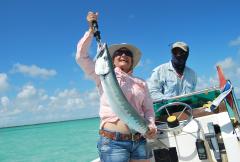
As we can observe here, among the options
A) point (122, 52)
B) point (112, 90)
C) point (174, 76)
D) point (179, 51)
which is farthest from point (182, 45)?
point (112, 90)

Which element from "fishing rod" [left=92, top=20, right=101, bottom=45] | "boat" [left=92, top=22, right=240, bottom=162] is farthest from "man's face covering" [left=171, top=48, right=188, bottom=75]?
"fishing rod" [left=92, top=20, right=101, bottom=45]

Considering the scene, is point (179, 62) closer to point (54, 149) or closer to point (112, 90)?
point (112, 90)

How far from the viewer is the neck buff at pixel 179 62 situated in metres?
6.16

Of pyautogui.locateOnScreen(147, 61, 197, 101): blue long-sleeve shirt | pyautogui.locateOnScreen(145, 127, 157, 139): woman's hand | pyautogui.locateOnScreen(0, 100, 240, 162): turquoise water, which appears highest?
pyautogui.locateOnScreen(147, 61, 197, 101): blue long-sleeve shirt

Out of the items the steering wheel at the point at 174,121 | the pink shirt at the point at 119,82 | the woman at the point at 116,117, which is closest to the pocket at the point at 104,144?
the woman at the point at 116,117

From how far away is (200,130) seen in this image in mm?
5035

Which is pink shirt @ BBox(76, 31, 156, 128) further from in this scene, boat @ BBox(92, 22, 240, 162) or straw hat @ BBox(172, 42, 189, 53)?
straw hat @ BBox(172, 42, 189, 53)

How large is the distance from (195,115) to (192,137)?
0.40 meters

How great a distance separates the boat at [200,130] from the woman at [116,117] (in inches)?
60.5

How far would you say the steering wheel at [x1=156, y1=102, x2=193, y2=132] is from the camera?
5.05 metres

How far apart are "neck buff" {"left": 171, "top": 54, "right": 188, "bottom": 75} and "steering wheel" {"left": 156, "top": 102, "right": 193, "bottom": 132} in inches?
41.5

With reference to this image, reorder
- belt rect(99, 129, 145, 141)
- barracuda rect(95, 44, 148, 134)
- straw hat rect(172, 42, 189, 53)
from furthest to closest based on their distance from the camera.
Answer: straw hat rect(172, 42, 189, 53) → belt rect(99, 129, 145, 141) → barracuda rect(95, 44, 148, 134)

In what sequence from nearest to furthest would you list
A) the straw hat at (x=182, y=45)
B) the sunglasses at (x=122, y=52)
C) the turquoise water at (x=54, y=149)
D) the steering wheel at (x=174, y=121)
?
the sunglasses at (x=122, y=52) → the steering wheel at (x=174, y=121) → the straw hat at (x=182, y=45) → the turquoise water at (x=54, y=149)

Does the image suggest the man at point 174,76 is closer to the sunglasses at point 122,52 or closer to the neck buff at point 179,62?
the neck buff at point 179,62
